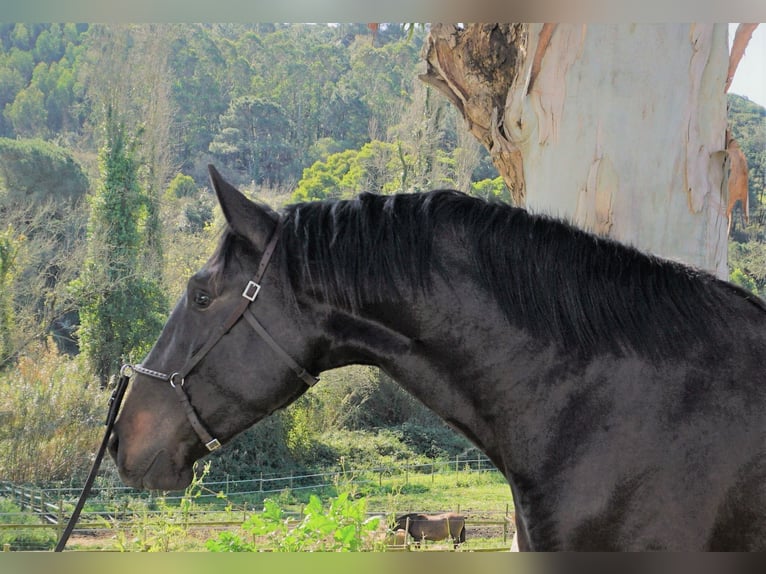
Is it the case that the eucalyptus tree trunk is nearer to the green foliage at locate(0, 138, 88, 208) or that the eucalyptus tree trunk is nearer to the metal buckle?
the metal buckle

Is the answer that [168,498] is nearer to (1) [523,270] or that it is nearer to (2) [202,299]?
(2) [202,299]

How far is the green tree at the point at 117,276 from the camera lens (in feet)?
61.8

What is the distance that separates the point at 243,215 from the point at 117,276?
1865cm

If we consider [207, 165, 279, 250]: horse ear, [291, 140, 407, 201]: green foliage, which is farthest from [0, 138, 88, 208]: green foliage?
[207, 165, 279, 250]: horse ear

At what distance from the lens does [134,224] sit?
2005 cm

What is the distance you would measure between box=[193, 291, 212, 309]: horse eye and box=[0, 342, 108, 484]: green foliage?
1605cm

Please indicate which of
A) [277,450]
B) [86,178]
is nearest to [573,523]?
[277,450]

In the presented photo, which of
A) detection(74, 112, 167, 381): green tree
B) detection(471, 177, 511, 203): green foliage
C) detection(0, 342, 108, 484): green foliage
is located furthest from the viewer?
detection(471, 177, 511, 203): green foliage

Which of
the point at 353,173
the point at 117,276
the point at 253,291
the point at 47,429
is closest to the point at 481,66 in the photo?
the point at 253,291

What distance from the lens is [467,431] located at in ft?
5.63

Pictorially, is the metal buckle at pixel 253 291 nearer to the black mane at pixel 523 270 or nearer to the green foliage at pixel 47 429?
the black mane at pixel 523 270

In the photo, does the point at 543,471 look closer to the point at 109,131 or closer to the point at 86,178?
the point at 109,131

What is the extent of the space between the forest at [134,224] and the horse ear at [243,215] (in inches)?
489

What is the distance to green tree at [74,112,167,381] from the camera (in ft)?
61.8
